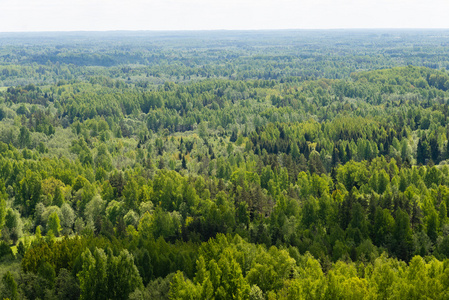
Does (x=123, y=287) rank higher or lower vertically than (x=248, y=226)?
higher

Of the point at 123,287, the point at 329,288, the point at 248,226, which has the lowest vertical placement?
the point at 248,226

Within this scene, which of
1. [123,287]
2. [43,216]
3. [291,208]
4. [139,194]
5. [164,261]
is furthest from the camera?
[139,194]

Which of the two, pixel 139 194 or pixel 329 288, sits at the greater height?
pixel 329 288

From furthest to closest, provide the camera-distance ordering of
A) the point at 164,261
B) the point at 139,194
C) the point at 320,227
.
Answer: the point at 139,194
the point at 320,227
the point at 164,261

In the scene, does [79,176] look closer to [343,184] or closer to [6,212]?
[6,212]

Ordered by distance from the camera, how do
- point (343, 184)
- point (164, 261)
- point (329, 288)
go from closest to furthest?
point (329, 288) < point (164, 261) < point (343, 184)

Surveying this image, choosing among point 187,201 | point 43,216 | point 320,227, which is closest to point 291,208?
point 320,227

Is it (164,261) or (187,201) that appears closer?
(164,261)

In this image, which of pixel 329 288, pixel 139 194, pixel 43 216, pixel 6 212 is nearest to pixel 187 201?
pixel 139 194

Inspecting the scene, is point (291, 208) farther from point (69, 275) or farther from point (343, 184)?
point (69, 275)
